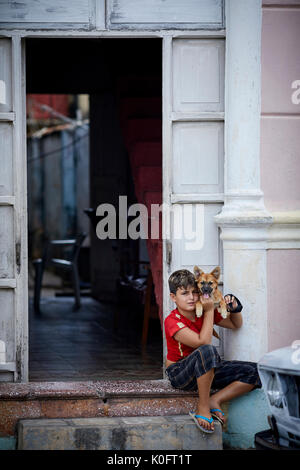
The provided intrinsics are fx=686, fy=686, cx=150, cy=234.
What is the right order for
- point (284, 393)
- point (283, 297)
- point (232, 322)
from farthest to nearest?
point (283, 297)
point (232, 322)
point (284, 393)

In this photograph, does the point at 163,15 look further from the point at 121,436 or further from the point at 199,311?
the point at 121,436

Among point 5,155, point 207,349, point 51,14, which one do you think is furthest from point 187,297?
point 51,14

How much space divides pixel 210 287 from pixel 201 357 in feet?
1.50

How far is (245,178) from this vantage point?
4.85m

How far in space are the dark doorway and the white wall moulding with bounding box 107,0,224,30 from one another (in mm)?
2067

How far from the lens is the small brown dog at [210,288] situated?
14.8 feet

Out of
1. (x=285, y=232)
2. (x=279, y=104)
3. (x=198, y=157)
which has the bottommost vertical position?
(x=285, y=232)

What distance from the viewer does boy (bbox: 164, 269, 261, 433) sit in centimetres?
444

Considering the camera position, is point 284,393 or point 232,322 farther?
point 232,322

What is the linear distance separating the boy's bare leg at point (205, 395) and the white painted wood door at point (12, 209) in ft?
4.42

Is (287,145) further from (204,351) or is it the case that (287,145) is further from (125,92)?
(125,92)
